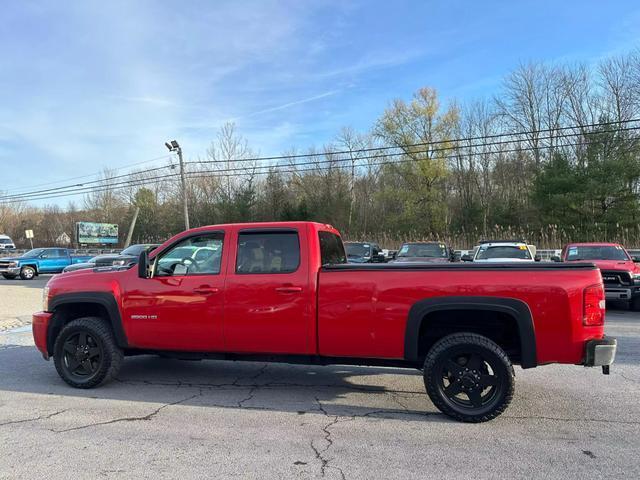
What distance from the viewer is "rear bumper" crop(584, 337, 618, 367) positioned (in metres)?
4.36

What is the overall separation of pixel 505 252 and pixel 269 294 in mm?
10593

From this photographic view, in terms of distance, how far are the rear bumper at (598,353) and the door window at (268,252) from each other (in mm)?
2869

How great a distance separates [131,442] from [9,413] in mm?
1706

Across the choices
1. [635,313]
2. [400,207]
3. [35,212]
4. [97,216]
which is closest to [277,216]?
[400,207]

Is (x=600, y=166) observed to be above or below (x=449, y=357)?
above

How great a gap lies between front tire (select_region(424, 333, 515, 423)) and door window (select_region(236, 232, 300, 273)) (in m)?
1.74

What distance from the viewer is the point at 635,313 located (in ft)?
39.3

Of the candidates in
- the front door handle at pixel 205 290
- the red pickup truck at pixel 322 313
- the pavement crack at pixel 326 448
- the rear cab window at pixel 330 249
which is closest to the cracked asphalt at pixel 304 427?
the pavement crack at pixel 326 448

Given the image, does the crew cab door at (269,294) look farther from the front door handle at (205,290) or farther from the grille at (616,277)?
the grille at (616,277)

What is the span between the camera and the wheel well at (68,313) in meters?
5.85

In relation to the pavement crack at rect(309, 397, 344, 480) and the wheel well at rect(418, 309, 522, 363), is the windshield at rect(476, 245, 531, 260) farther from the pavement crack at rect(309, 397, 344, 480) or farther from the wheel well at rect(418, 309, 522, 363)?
the pavement crack at rect(309, 397, 344, 480)

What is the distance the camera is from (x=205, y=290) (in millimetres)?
5309

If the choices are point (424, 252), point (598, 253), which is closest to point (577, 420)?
point (598, 253)

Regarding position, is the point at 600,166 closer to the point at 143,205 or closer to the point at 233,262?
the point at 233,262
